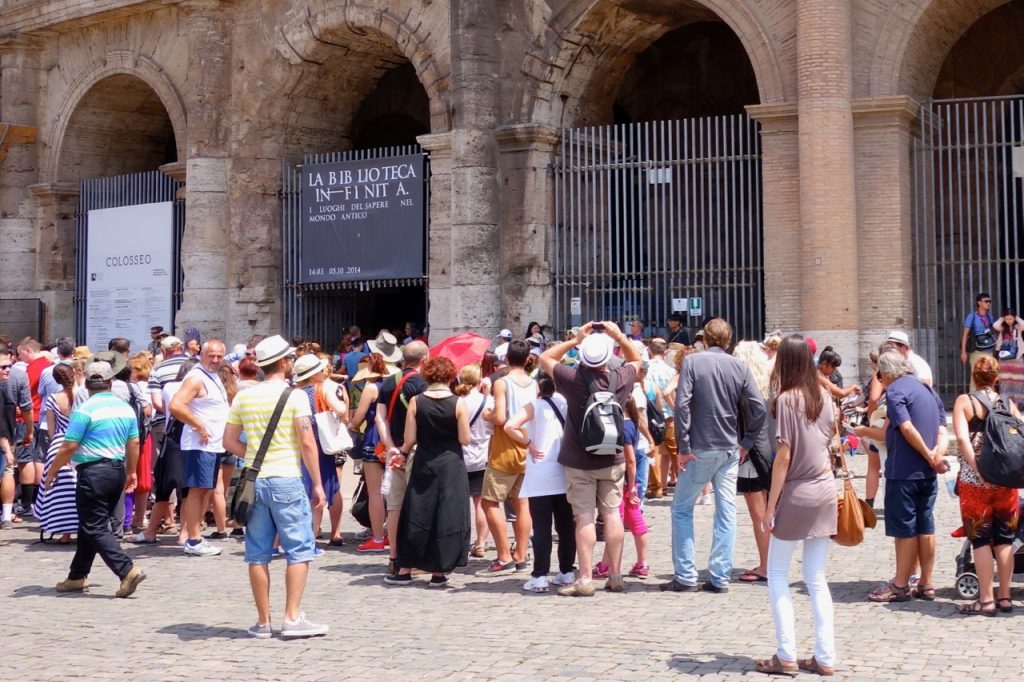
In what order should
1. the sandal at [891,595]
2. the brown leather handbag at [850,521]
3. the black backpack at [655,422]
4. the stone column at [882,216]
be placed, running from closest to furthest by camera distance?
the brown leather handbag at [850,521]
the sandal at [891,595]
the black backpack at [655,422]
the stone column at [882,216]

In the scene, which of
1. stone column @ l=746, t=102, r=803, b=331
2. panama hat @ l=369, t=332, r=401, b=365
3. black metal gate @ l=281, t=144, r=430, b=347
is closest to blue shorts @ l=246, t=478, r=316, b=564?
panama hat @ l=369, t=332, r=401, b=365

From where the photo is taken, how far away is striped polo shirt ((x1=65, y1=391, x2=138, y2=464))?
7.72m

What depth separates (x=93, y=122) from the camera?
23.2m

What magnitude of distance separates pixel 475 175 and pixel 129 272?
23.9ft

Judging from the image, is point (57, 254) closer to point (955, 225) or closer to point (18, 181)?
point (18, 181)

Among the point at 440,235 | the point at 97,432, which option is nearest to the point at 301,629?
the point at 97,432

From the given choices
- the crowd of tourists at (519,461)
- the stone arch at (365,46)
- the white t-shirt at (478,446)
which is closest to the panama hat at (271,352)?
the crowd of tourists at (519,461)

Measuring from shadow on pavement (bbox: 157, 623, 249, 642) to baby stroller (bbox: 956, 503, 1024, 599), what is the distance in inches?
151

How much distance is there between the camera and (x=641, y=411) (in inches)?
352

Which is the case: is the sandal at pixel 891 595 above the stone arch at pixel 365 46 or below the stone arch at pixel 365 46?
below

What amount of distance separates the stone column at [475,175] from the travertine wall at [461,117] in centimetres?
3

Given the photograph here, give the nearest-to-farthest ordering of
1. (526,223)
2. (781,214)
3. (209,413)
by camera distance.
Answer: (209,413) → (781,214) → (526,223)

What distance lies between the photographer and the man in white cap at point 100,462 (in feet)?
25.3

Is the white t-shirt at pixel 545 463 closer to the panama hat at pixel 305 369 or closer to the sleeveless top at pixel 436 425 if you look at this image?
the sleeveless top at pixel 436 425
